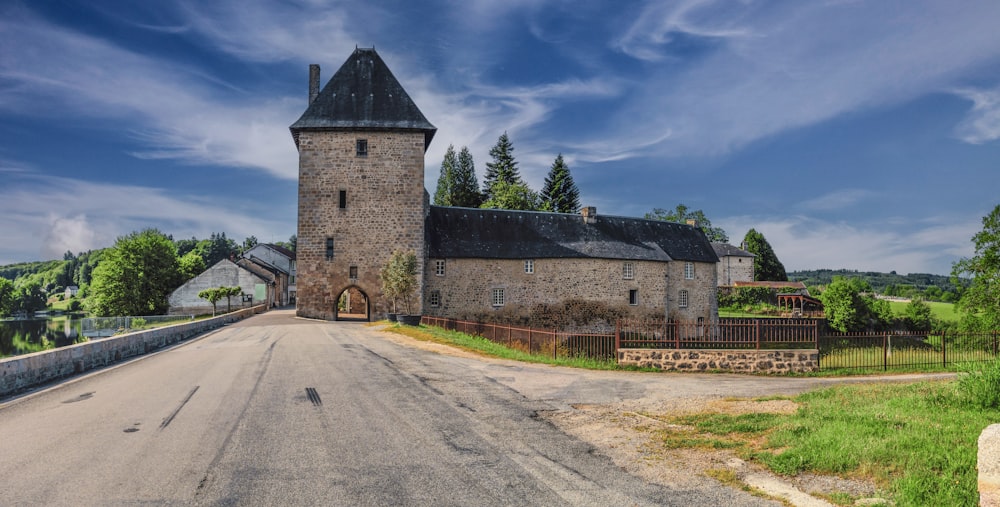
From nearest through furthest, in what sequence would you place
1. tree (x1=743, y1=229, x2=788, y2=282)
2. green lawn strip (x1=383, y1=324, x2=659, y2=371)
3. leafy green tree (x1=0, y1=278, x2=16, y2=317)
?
green lawn strip (x1=383, y1=324, x2=659, y2=371) < tree (x1=743, y1=229, x2=788, y2=282) < leafy green tree (x1=0, y1=278, x2=16, y2=317)

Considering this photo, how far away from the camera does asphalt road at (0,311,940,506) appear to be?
586cm

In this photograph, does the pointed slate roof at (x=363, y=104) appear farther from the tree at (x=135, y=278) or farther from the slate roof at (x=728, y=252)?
the slate roof at (x=728, y=252)

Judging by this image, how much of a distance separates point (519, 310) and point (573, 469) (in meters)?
30.5

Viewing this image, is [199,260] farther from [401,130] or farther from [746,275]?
[746,275]

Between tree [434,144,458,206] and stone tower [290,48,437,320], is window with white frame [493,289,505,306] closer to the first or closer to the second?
stone tower [290,48,437,320]

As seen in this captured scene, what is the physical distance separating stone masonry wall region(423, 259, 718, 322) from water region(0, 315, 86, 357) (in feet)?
118

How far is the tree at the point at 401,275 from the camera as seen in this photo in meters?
30.3

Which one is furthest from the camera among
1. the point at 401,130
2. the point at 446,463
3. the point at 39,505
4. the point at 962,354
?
the point at 401,130

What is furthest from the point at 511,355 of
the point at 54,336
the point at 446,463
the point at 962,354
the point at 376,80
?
the point at 54,336

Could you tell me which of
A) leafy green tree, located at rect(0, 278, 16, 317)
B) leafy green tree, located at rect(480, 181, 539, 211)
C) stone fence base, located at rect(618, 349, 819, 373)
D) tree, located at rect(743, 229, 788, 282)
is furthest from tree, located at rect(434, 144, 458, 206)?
leafy green tree, located at rect(0, 278, 16, 317)

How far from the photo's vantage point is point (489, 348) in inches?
772

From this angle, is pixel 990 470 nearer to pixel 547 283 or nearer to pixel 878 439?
pixel 878 439

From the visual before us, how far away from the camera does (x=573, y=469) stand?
22.2 feet

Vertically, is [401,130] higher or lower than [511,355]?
higher
